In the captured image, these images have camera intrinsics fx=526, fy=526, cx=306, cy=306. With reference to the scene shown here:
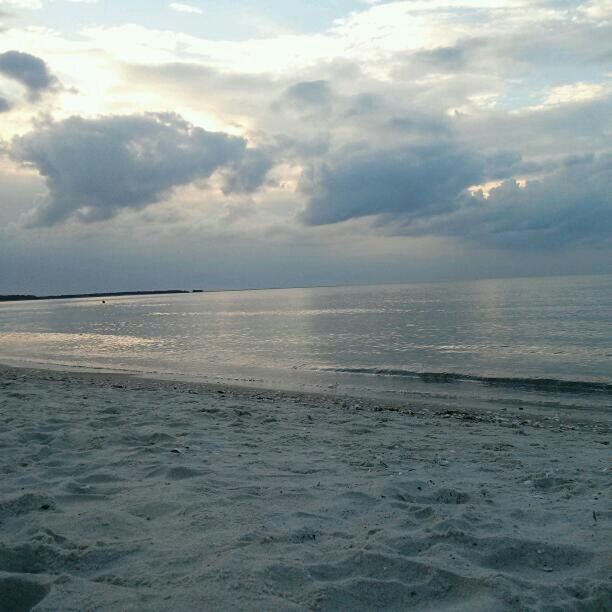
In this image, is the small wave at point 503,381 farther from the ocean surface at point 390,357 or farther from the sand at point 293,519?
the sand at point 293,519

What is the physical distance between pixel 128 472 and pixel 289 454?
7.87 feet

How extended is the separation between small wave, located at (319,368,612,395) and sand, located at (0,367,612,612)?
8513 mm

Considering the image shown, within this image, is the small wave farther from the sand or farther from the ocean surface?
the sand

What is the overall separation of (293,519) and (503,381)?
16182mm

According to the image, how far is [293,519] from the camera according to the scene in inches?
199

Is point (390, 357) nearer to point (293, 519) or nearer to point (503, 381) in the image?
point (503, 381)

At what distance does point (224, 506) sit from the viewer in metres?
5.30

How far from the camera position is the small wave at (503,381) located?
17734 mm

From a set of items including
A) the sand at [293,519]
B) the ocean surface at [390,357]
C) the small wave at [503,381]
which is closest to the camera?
the sand at [293,519]

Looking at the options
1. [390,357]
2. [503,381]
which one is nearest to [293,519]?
[503,381]

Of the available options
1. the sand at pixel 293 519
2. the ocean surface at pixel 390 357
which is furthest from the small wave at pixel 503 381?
the sand at pixel 293 519

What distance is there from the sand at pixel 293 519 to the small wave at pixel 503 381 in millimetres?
8513

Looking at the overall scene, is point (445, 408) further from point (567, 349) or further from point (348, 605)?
point (567, 349)

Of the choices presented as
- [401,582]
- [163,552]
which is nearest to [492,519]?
[401,582]
